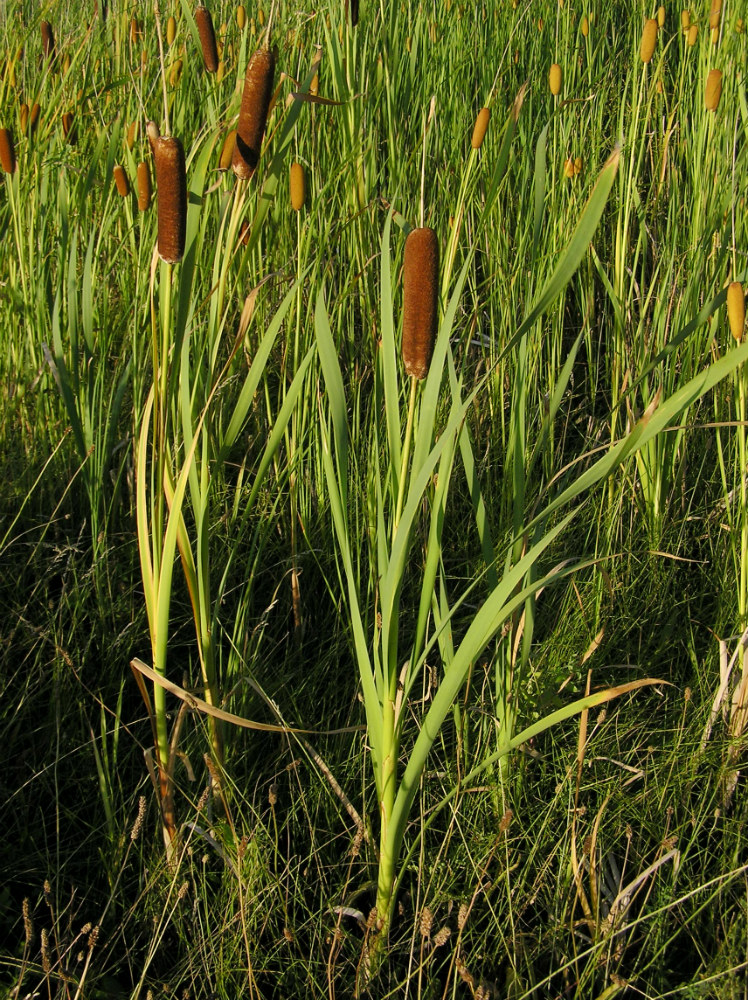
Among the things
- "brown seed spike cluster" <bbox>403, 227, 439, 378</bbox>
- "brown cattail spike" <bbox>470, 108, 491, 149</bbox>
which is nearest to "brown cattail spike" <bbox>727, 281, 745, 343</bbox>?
"brown cattail spike" <bbox>470, 108, 491, 149</bbox>

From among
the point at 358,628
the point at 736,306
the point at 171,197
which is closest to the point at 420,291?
Result: the point at 171,197

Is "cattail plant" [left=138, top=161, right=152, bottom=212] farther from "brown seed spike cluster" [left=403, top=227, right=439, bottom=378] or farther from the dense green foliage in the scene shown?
"brown seed spike cluster" [left=403, top=227, right=439, bottom=378]

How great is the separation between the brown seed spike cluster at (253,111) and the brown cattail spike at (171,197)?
7 centimetres

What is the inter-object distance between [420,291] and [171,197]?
9.4 inches

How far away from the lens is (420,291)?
0.71 m

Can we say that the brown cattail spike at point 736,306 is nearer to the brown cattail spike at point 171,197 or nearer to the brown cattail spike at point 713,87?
the brown cattail spike at point 171,197

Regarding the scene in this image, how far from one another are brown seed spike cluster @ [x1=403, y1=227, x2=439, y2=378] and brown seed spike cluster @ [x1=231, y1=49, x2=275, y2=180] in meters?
0.19

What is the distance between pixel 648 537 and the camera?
1527mm

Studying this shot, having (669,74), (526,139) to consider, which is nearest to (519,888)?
(526,139)

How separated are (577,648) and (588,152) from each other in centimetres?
159

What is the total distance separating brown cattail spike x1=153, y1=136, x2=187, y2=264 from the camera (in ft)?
2.38

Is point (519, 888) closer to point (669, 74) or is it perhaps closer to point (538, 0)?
point (669, 74)

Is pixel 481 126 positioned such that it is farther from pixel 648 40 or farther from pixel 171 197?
pixel 648 40

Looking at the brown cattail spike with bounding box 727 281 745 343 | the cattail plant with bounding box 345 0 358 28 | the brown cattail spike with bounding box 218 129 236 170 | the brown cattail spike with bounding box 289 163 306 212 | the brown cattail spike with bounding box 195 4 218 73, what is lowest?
the brown cattail spike with bounding box 727 281 745 343
